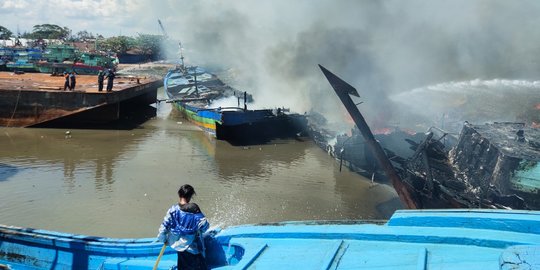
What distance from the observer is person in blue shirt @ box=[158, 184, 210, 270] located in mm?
4414

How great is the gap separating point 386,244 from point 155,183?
10683mm

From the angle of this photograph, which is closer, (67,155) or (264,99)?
(67,155)

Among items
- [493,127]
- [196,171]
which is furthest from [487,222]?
[196,171]

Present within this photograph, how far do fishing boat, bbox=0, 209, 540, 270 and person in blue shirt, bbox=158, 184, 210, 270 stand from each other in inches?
8.7

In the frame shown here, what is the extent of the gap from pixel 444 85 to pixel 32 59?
1606 inches

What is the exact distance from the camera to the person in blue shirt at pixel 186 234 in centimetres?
441

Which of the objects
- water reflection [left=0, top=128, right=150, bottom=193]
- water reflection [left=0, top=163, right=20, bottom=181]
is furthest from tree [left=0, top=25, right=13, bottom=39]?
water reflection [left=0, top=163, right=20, bottom=181]

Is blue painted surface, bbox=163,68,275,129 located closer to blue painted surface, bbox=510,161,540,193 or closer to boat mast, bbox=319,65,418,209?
boat mast, bbox=319,65,418,209

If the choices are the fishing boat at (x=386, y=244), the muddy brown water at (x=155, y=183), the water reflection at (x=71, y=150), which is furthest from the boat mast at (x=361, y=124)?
the water reflection at (x=71, y=150)

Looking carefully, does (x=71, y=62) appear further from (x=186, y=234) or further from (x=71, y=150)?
A: (x=186, y=234)

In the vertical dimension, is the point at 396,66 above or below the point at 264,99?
above

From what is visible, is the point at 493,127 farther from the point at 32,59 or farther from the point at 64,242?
the point at 32,59

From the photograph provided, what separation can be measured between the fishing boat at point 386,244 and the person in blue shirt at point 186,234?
0.22 meters

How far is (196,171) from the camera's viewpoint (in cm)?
1502
